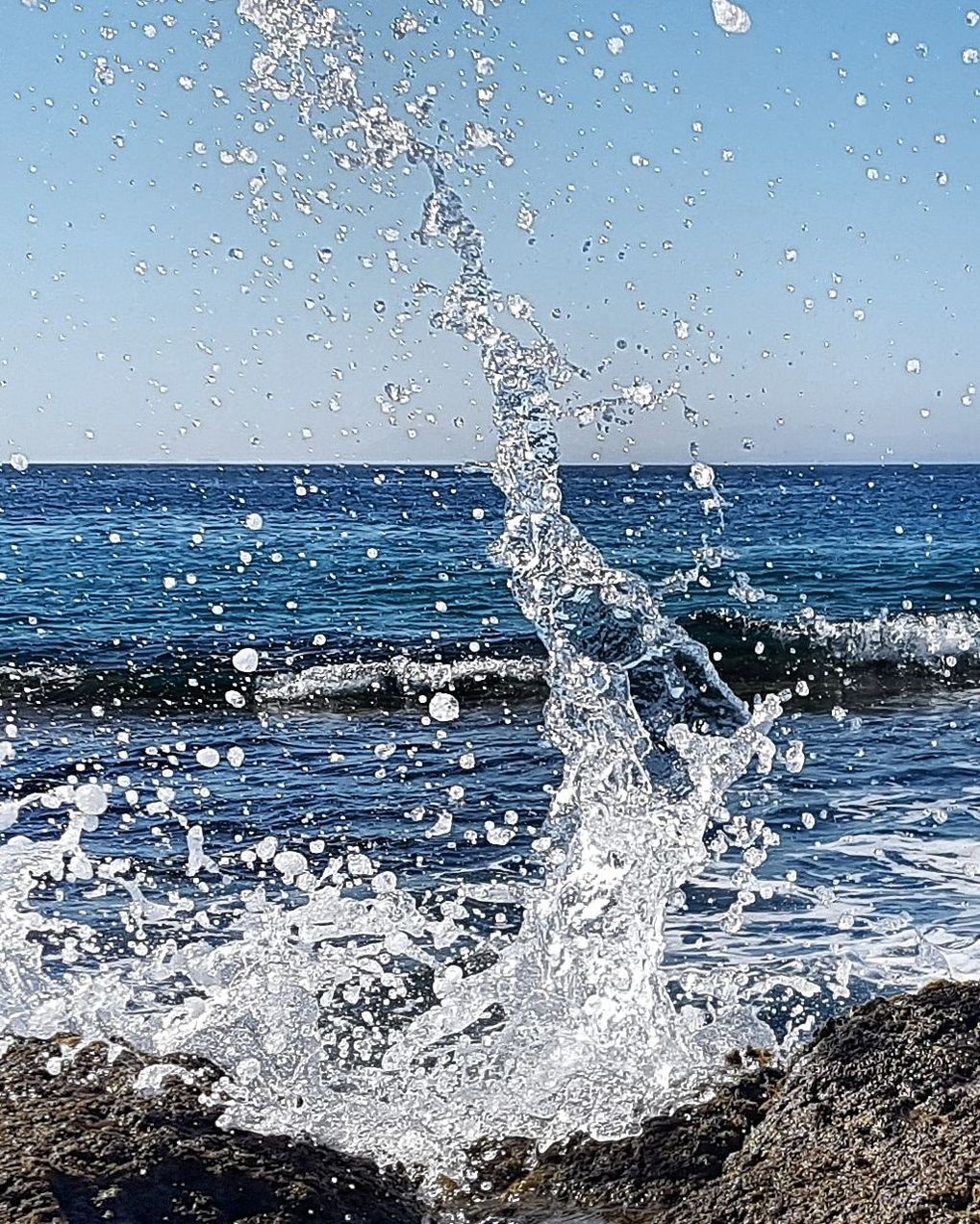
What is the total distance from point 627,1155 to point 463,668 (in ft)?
30.8

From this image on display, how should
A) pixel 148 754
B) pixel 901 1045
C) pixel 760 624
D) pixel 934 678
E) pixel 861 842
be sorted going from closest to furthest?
pixel 901 1045 → pixel 861 842 → pixel 148 754 → pixel 934 678 → pixel 760 624

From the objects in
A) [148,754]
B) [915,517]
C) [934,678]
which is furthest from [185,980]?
[915,517]

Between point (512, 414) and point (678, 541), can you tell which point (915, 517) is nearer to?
point (678, 541)

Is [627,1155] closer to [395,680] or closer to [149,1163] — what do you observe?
[149,1163]

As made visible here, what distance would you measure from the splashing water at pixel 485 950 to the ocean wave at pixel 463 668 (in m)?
5.32

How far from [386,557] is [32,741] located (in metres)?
12.1

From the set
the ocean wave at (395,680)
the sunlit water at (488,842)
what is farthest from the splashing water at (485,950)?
the ocean wave at (395,680)

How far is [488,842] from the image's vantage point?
6367mm

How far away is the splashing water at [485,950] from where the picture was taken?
→ 3.28 meters

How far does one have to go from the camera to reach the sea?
4938mm

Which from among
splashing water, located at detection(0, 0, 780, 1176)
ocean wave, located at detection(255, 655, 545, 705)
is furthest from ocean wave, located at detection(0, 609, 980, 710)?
splashing water, located at detection(0, 0, 780, 1176)

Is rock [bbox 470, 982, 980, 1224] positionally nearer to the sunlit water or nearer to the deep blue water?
the sunlit water

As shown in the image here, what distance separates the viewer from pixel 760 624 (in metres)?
14.9

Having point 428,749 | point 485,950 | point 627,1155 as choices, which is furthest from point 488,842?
point 627,1155
